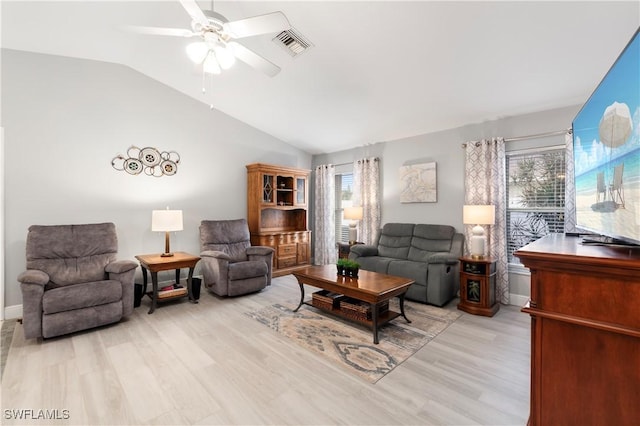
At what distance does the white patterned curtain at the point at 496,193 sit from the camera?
12.0 ft

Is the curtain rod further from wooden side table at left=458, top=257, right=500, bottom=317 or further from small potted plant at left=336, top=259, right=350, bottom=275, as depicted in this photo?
small potted plant at left=336, top=259, right=350, bottom=275

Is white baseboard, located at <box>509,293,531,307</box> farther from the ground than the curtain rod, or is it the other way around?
the curtain rod

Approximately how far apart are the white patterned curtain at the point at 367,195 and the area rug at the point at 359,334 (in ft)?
5.77

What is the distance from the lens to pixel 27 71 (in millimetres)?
3330

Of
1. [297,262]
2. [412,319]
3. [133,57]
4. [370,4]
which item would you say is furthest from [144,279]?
[370,4]

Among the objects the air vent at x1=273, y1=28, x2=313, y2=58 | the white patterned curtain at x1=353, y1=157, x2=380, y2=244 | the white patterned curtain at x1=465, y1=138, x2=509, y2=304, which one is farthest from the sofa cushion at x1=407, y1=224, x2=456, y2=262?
the air vent at x1=273, y1=28, x2=313, y2=58

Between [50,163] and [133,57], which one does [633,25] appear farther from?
[50,163]

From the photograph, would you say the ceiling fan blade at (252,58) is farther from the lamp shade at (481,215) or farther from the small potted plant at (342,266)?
the lamp shade at (481,215)

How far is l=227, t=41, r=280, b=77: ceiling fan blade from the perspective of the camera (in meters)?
2.33

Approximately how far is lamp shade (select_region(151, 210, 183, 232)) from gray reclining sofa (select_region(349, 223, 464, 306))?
99.4 inches

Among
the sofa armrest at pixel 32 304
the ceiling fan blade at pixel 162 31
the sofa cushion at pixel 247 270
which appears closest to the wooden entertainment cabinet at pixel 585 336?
the ceiling fan blade at pixel 162 31

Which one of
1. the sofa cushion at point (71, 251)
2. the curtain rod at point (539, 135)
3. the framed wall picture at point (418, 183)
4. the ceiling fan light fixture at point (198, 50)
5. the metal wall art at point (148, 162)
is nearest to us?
the ceiling fan light fixture at point (198, 50)

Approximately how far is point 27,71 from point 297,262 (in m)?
4.50

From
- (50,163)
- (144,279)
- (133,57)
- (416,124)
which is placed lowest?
(144,279)
